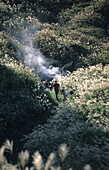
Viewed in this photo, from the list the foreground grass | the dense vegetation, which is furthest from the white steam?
the foreground grass

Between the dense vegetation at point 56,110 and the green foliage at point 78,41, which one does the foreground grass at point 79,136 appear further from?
the green foliage at point 78,41

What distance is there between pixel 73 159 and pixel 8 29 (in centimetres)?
1502

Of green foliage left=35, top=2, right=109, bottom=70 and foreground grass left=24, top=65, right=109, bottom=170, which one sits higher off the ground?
green foliage left=35, top=2, right=109, bottom=70

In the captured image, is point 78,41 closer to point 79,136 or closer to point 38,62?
point 38,62

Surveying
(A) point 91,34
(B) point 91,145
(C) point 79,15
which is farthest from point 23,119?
(C) point 79,15

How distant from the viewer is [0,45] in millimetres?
12180

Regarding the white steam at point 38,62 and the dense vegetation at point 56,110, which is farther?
the white steam at point 38,62

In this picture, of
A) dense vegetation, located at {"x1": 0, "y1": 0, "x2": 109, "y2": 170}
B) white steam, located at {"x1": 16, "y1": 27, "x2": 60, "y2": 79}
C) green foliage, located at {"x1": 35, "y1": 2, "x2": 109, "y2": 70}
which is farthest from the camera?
green foliage, located at {"x1": 35, "y1": 2, "x2": 109, "y2": 70}

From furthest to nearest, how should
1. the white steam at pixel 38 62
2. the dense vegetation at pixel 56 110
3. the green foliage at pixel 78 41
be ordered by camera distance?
the green foliage at pixel 78 41
the white steam at pixel 38 62
the dense vegetation at pixel 56 110

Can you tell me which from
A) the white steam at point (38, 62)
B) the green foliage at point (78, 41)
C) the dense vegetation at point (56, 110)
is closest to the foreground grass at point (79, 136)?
the dense vegetation at point (56, 110)

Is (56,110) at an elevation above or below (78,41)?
below

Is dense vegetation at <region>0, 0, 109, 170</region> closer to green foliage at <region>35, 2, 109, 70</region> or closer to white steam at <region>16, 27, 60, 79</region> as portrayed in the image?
green foliage at <region>35, 2, 109, 70</region>

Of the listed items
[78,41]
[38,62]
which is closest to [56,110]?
[38,62]

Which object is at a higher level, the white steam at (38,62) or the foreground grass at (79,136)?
the white steam at (38,62)
